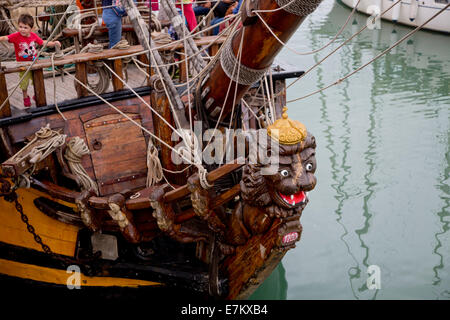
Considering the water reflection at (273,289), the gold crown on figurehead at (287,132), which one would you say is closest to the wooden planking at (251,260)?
the gold crown on figurehead at (287,132)

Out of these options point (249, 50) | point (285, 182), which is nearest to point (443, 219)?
point (285, 182)

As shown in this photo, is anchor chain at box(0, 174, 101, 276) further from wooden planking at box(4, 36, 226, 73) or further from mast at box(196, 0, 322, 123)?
mast at box(196, 0, 322, 123)

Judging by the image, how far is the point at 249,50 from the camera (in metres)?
3.50

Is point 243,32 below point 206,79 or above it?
above

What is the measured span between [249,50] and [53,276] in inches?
102

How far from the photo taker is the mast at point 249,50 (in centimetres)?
315

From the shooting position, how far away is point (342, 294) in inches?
218

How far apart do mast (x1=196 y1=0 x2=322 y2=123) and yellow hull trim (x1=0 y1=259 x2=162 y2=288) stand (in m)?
1.52

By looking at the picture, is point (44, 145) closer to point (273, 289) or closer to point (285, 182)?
point (285, 182)

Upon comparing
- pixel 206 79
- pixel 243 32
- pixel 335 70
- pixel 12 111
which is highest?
pixel 243 32

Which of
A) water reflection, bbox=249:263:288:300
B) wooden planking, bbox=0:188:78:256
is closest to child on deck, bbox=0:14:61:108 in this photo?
wooden planking, bbox=0:188:78:256
